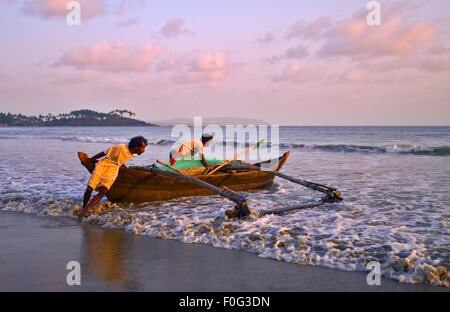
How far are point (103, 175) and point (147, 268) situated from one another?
304 cm

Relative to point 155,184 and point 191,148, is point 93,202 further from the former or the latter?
point 191,148

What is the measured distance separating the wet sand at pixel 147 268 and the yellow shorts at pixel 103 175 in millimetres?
1320

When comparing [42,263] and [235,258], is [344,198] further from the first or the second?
[42,263]

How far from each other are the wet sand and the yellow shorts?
132 centimetres

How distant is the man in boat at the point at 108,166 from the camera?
6488 mm

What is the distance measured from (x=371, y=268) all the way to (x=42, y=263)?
360cm

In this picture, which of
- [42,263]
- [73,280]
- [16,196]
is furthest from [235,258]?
[16,196]

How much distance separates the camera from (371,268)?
13.6 feet

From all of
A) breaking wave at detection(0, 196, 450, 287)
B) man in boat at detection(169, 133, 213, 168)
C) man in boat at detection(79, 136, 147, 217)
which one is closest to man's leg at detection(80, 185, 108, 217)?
man in boat at detection(79, 136, 147, 217)

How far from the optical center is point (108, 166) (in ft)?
21.9

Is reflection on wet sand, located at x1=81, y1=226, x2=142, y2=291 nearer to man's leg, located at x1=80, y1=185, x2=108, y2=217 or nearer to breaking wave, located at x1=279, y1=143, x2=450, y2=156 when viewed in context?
man's leg, located at x1=80, y1=185, x2=108, y2=217

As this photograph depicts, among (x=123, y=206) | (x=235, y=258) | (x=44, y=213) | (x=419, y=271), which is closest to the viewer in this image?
(x=419, y=271)

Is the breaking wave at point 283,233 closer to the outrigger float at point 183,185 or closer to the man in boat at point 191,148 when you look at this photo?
the outrigger float at point 183,185

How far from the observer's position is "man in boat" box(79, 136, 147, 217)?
649cm
